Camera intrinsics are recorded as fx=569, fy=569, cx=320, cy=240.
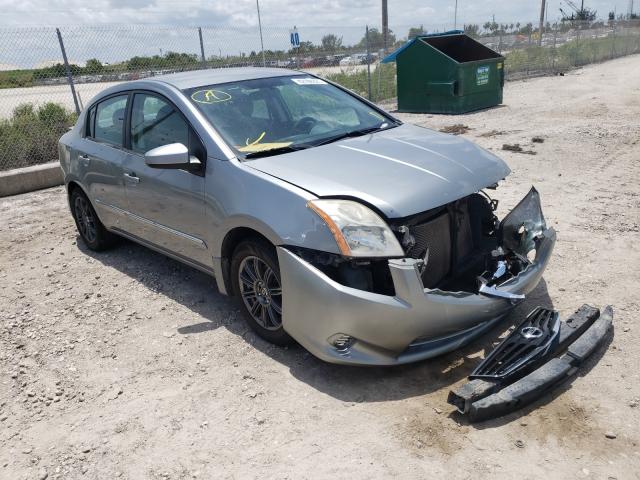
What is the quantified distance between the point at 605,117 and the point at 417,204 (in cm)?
979

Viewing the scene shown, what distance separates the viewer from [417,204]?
317cm

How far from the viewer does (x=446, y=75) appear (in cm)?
1287

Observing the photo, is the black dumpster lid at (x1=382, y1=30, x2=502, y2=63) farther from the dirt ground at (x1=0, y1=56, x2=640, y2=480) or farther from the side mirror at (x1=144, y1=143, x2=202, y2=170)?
the side mirror at (x1=144, y1=143, x2=202, y2=170)

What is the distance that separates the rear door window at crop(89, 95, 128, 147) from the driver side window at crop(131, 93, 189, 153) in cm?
22

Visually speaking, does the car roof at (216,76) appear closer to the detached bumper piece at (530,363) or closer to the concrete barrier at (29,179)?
the detached bumper piece at (530,363)

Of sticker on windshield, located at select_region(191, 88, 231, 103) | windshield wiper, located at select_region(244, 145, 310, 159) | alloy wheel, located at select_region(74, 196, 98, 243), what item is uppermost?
sticker on windshield, located at select_region(191, 88, 231, 103)

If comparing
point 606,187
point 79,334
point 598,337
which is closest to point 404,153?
point 598,337

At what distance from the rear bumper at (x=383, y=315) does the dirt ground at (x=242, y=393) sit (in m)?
0.24

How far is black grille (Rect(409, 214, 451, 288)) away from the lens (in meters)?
3.33

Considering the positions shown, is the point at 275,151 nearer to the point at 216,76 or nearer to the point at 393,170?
the point at 393,170

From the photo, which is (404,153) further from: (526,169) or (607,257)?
(526,169)

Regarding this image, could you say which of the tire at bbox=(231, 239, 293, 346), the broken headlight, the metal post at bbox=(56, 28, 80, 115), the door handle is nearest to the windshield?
the tire at bbox=(231, 239, 293, 346)

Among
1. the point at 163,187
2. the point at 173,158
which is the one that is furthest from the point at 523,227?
the point at 163,187

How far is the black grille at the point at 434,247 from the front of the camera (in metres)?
3.33
